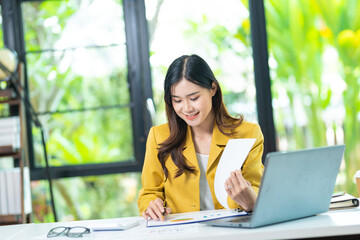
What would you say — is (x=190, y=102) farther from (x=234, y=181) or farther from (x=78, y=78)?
(x=78, y=78)

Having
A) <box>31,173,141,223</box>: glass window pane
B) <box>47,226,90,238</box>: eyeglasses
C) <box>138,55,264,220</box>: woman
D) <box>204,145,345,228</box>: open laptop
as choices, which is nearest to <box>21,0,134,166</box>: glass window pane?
<box>31,173,141,223</box>: glass window pane

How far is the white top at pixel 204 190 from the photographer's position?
6.63ft

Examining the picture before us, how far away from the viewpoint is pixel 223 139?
204cm

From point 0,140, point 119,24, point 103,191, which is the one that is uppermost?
point 119,24

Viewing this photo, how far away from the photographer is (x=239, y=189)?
1.55m

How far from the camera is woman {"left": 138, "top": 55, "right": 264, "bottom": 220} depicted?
1.97 meters

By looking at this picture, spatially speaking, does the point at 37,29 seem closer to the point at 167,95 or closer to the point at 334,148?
the point at 167,95

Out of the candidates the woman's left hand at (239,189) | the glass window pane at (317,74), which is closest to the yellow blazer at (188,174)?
the woman's left hand at (239,189)

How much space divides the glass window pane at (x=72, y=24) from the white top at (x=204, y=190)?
179 cm

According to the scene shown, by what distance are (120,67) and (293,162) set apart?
2424 mm

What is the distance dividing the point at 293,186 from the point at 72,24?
2.65m

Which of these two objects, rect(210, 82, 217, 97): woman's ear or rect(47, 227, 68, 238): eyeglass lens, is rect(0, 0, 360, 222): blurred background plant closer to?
rect(210, 82, 217, 97): woman's ear

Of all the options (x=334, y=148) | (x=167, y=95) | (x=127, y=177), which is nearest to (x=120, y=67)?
(x=127, y=177)

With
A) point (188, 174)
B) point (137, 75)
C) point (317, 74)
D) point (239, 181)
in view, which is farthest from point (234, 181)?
point (317, 74)
